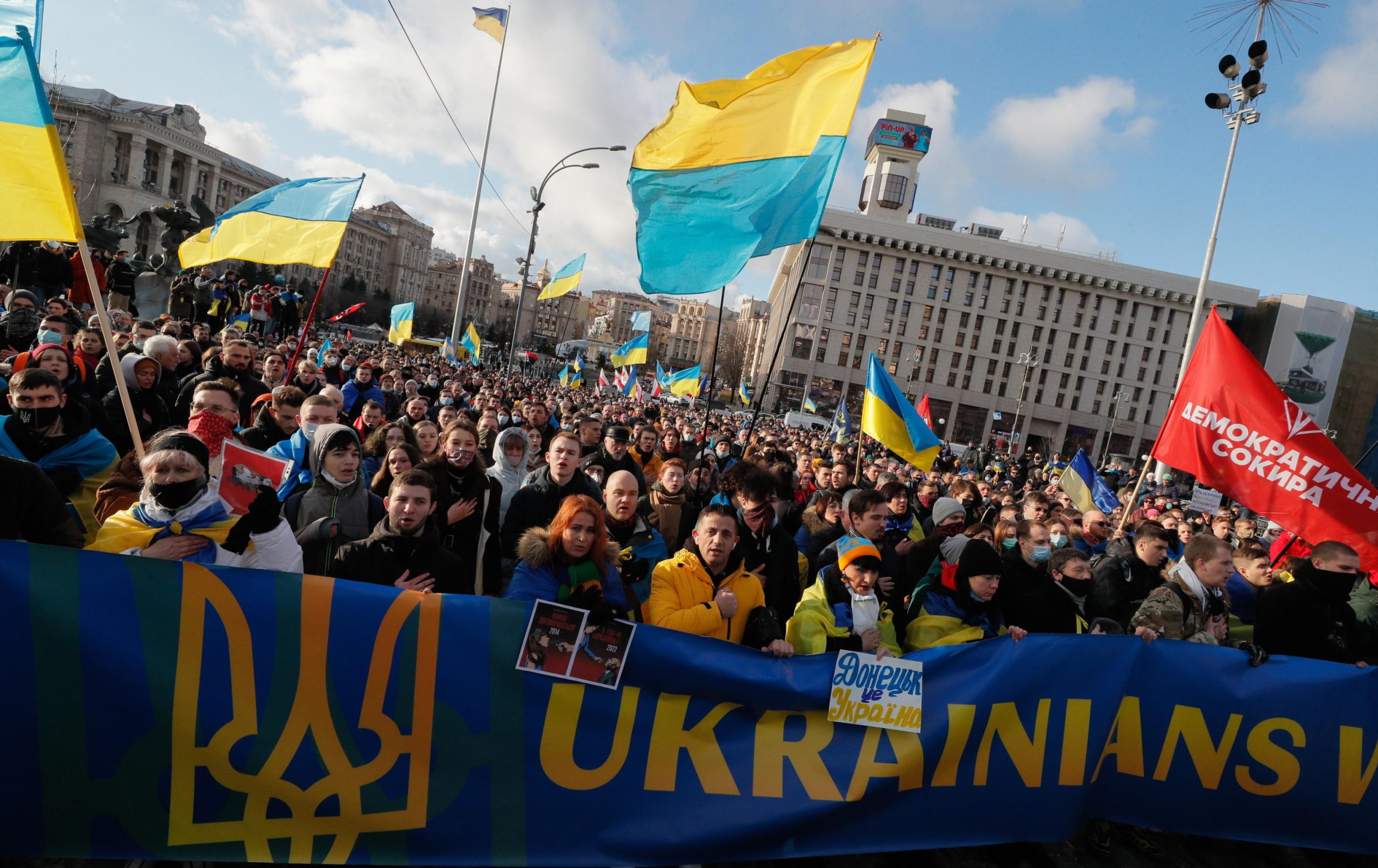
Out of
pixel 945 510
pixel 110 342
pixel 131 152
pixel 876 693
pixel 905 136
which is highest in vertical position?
pixel 905 136

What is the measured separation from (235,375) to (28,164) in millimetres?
3661

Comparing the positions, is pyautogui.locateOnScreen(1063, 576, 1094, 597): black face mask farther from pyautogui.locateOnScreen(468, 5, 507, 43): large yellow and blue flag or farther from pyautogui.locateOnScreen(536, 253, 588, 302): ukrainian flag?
pyautogui.locateOnScreen(468, 5, 507, 43): large yellow and blue flag

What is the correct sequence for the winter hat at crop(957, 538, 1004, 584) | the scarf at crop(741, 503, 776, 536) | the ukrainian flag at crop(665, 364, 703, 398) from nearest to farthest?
the winter hat at crop(957, 538, 1004, 584), the scarf at crop(741, 503, 776, 536), the ukrainian flag at crop(665, 364, 703, 398)

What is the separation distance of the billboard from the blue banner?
9636 centimetres

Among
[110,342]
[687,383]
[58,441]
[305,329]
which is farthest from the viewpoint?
[687,383]

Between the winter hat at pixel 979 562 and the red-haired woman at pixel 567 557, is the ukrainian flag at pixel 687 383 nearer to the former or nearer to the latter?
the winter hat at pixel 979 562

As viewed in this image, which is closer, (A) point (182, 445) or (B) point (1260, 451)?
(A) point (182, 445)

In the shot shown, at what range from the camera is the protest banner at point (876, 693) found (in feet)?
11.3

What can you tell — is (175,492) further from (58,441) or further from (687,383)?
(687,383)

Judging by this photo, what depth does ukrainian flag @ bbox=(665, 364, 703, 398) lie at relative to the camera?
2103cm

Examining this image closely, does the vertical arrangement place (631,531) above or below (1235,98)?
below

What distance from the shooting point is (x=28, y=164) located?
343cm

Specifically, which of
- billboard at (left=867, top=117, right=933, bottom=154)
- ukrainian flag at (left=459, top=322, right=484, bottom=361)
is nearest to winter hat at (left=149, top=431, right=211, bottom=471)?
ukrainian flag at (left=459, top=322, right=484, bottom=361)

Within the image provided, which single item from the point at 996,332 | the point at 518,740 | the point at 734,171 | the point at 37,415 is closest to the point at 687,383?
the point at 734,171
